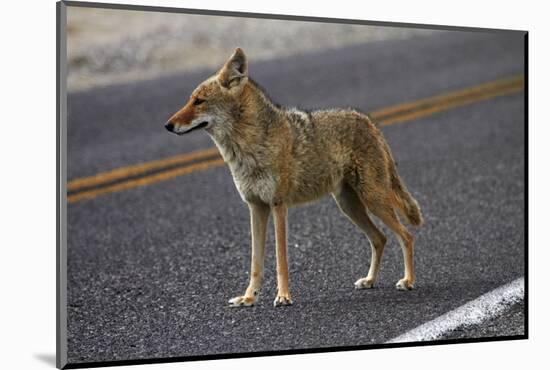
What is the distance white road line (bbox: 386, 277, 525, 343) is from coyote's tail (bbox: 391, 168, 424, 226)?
506mm

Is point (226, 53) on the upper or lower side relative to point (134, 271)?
upper

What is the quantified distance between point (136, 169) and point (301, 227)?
1.52 meters

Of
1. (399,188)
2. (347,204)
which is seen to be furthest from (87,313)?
(399,188)

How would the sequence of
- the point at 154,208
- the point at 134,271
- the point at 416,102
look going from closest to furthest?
1. the point at 134,271
2. the point at 154,208
3. the point at 416,102

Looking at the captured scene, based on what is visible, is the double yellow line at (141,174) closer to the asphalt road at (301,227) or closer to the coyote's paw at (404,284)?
the asphalt road at (301,227)

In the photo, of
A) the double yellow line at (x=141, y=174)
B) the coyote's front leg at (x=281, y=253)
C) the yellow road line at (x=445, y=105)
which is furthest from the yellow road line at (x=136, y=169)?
the coyote's front leg at (x=281, y=253)

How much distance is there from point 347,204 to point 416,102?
280 cm

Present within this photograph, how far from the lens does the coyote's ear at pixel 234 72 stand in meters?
4.10

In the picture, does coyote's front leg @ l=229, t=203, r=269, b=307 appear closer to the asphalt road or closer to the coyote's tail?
the asphalt road

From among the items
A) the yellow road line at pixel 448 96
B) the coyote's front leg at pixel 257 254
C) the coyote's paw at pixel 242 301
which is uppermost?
the yellow road line at pixel 448 96

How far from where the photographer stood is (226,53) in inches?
290

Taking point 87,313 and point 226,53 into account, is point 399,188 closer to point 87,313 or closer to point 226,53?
point 87,313

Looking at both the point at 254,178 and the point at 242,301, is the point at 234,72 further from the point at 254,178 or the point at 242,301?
the point at 242,301

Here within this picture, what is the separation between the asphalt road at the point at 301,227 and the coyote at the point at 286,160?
0.21 m
